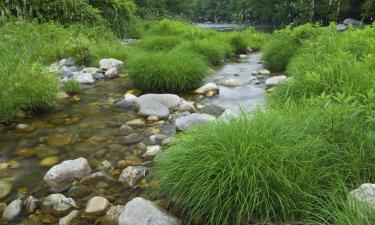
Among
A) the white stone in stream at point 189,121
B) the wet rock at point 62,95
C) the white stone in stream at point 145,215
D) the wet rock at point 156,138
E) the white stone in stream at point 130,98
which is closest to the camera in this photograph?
the white stone in stream at point 145,215

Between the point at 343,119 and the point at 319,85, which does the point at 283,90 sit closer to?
the point at 319,85

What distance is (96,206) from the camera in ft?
11.8

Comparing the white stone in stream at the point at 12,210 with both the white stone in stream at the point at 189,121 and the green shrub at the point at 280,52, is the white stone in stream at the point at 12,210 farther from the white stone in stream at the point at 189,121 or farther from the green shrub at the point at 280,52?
the green shrub at the point at 280,52

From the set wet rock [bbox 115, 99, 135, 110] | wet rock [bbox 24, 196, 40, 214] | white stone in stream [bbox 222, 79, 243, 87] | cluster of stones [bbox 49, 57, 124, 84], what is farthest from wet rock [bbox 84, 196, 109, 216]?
white stone in stream [bbox 222, 79, 243, 87]

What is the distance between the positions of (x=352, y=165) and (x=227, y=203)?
107 cm

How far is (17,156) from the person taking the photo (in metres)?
4.82

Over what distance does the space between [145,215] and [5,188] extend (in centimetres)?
186

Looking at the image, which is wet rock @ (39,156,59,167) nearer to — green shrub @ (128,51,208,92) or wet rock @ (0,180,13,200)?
wet rock @ (0,180,13,200)

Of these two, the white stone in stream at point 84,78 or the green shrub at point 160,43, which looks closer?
the white stone in stream at point 84,78

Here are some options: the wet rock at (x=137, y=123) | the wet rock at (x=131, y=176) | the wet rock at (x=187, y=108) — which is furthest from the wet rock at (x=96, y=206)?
the wet rock at (x=187, y=108)

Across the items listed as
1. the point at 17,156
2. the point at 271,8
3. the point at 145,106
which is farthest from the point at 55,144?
the point at 271,8

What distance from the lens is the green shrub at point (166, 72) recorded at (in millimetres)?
8031

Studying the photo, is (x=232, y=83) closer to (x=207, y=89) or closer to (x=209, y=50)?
(x=207, y=89)

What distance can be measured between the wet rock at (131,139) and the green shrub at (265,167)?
1.83m
